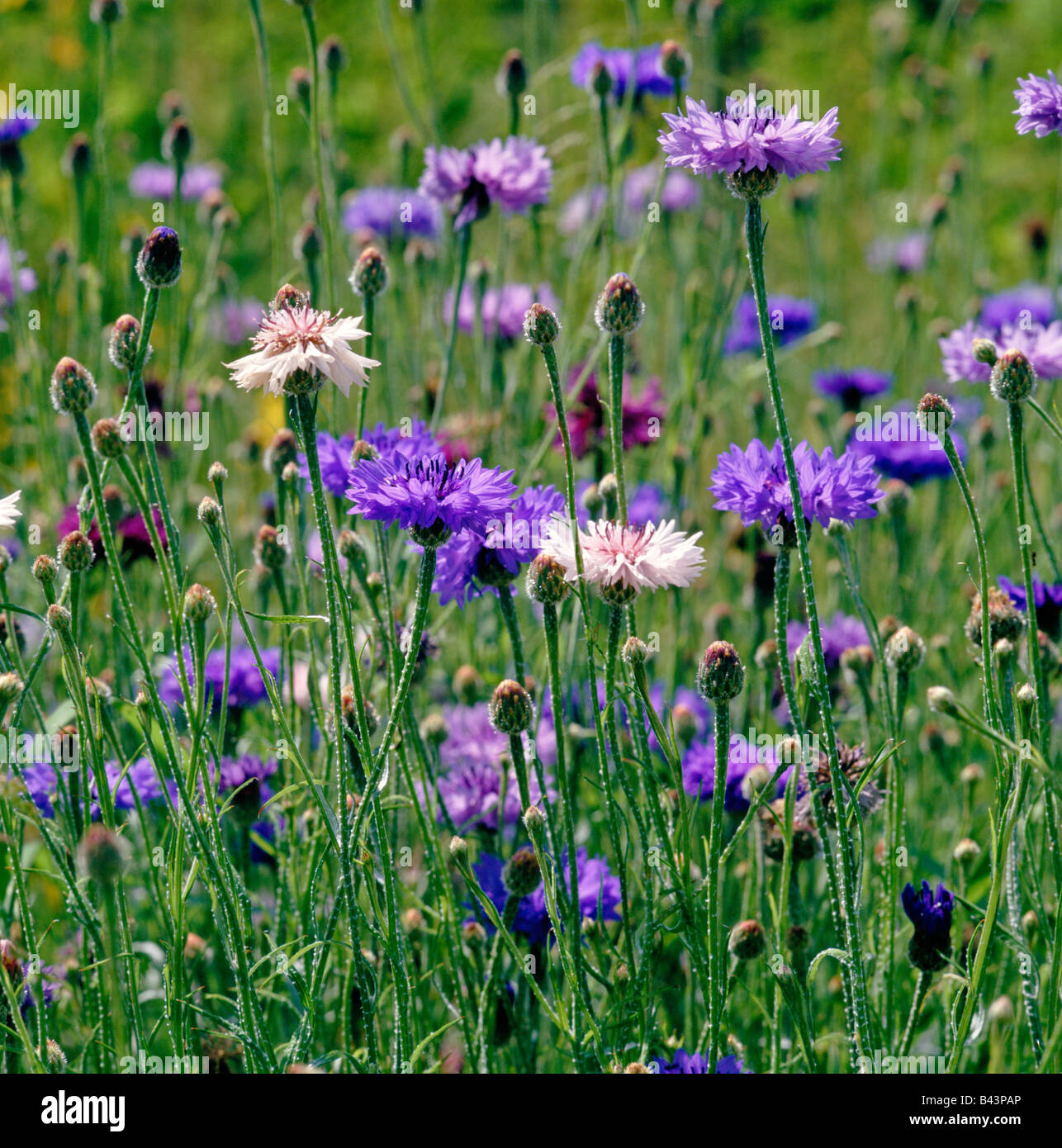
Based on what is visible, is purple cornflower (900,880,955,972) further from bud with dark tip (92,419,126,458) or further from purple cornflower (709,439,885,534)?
bud with dark tip (92,419,126,458)

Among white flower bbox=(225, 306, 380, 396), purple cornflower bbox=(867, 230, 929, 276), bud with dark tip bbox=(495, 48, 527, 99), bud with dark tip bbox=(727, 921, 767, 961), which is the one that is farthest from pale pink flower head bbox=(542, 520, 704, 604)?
purple cornflower bbox=(867, 230, 929, 276)

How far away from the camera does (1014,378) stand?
1007 millimetres

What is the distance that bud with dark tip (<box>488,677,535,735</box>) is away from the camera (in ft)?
3.35

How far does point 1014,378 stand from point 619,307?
0.32 m

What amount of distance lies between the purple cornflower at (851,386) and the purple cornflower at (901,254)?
63 centimetres

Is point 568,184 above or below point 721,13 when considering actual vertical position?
above

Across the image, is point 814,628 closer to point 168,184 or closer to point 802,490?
point 802,490

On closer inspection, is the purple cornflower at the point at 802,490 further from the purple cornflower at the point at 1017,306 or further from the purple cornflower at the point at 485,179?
the purple cornflower at the point at 1017,306

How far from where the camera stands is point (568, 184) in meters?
3.73

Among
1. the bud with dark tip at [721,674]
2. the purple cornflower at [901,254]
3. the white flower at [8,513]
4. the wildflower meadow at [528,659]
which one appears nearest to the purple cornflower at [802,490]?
the wildflower meadow at [528,659]

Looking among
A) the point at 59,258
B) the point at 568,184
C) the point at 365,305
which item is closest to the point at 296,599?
the point at 365,305

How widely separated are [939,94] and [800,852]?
11.2 feet
